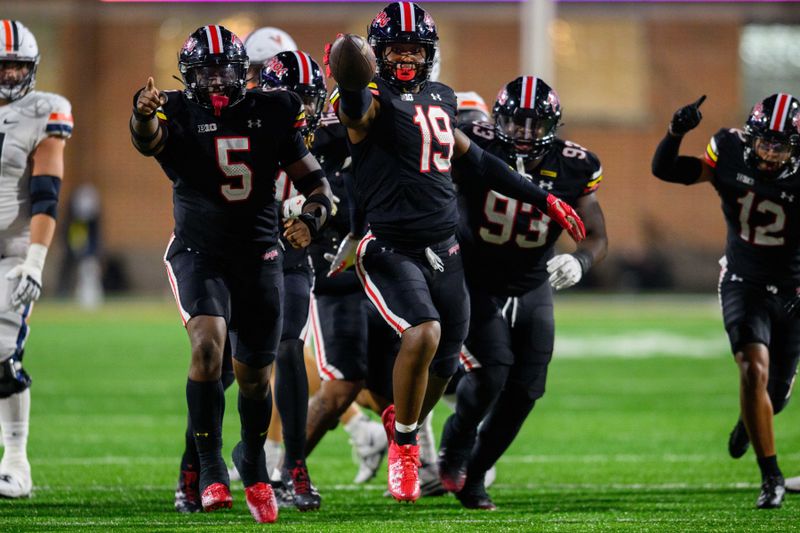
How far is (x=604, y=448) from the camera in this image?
7840 mm

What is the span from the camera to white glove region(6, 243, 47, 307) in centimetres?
568

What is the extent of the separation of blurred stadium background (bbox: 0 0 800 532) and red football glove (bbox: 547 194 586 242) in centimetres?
119

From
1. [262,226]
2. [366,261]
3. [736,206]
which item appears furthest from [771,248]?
[262,226]

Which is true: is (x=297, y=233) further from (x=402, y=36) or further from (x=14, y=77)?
(x=14, y=77)

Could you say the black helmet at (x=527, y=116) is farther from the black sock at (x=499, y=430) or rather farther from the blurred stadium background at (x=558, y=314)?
the blurred stadium background at (x=558, y=314)

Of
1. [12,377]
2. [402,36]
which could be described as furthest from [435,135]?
[12,377]

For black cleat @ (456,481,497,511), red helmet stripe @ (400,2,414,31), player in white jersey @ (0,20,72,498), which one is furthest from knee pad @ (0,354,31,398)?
red helmet stripe @ (400,2,414,31)

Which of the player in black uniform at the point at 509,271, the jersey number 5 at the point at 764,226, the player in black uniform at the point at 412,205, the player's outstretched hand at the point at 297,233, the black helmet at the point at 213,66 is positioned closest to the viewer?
the player's outstretched hand at the point at 297,233

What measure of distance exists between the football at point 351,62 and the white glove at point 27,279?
1.81m

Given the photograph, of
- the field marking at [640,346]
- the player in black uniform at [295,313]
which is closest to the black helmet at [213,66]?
the player in black uniform at [295,313]

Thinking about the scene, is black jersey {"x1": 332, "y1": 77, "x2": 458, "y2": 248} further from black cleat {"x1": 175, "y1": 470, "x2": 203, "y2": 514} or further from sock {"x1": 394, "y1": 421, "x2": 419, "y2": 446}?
black cleat {"x1": 175, "y1": 470, "x2": 203, "y2": 514}

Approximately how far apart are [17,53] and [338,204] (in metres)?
1.64

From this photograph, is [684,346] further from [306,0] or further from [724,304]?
[306,0]

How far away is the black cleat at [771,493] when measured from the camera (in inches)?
214
